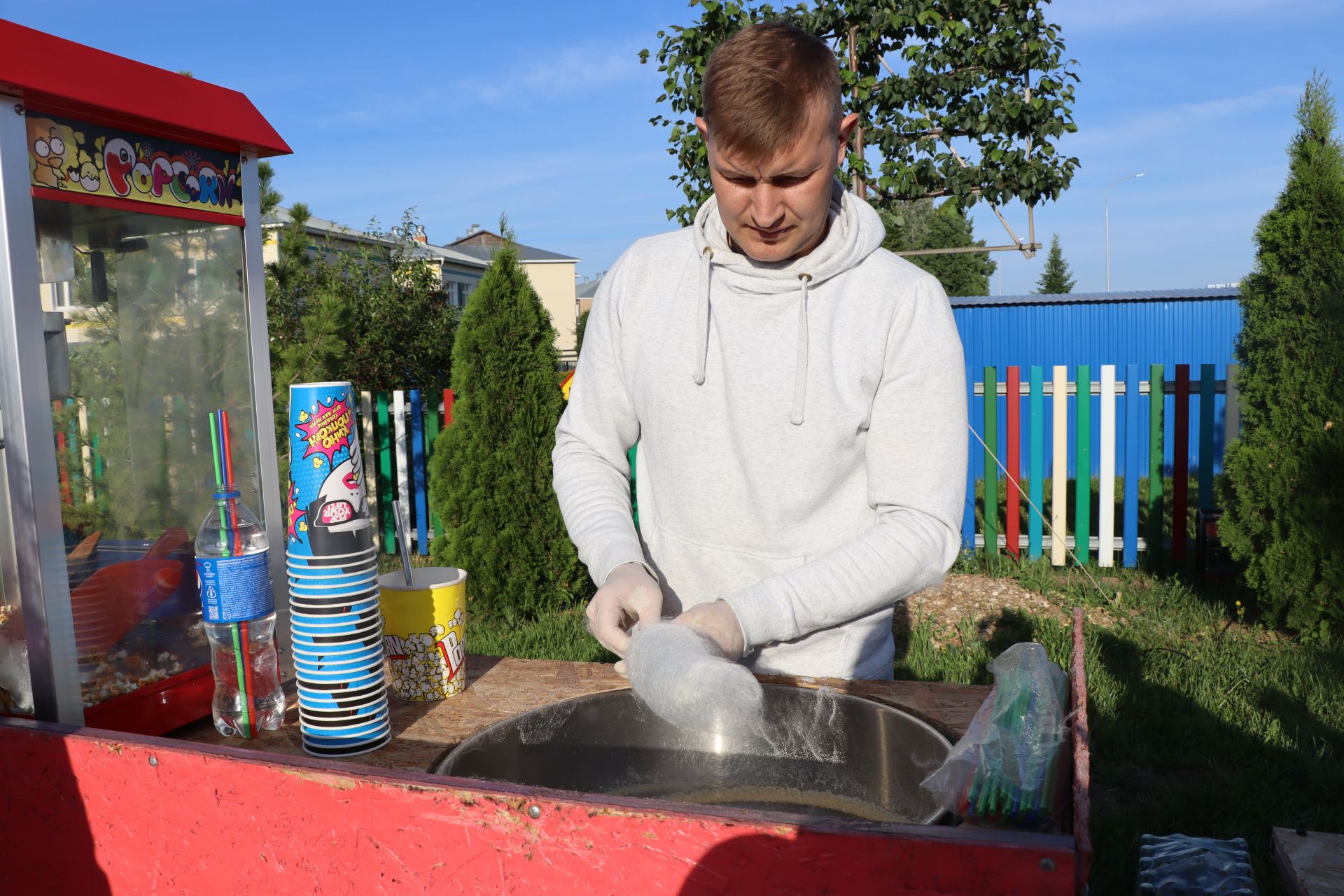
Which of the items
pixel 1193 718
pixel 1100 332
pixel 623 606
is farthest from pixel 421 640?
pixel 1100 332

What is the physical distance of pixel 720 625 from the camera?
4.39 feet

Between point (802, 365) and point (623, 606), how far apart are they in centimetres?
52

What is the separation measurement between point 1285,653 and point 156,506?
4.93 meters

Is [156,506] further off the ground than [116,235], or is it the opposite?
[116,235]

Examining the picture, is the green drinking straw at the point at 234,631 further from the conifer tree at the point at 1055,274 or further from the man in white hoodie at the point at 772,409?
the conifer tree at the point at 1055,274

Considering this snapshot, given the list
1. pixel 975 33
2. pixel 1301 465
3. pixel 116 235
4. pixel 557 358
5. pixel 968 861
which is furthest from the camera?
pixel 975 33

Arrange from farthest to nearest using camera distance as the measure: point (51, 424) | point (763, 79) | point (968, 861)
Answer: point (51, 424) → point (763, 79) → point (968, 861)

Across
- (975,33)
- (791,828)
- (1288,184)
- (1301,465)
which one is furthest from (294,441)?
(975,33)

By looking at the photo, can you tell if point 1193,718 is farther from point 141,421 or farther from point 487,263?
point 487,263

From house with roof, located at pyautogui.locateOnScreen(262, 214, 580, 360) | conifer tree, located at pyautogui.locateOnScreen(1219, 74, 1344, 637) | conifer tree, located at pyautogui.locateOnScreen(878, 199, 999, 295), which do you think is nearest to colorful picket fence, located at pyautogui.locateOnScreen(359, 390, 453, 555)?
conifer tree, located at pyautogui.locateOnScreen(1219, 74, 1344, 637)

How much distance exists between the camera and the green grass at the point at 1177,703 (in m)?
3.10

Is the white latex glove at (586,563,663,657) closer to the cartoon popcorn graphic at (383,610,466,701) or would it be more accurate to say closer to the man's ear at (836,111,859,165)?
the cartoon popcorn graphic at (383,610,466,701)

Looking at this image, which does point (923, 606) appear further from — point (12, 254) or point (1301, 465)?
point (12, 254)

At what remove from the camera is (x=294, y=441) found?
4.78 ft
